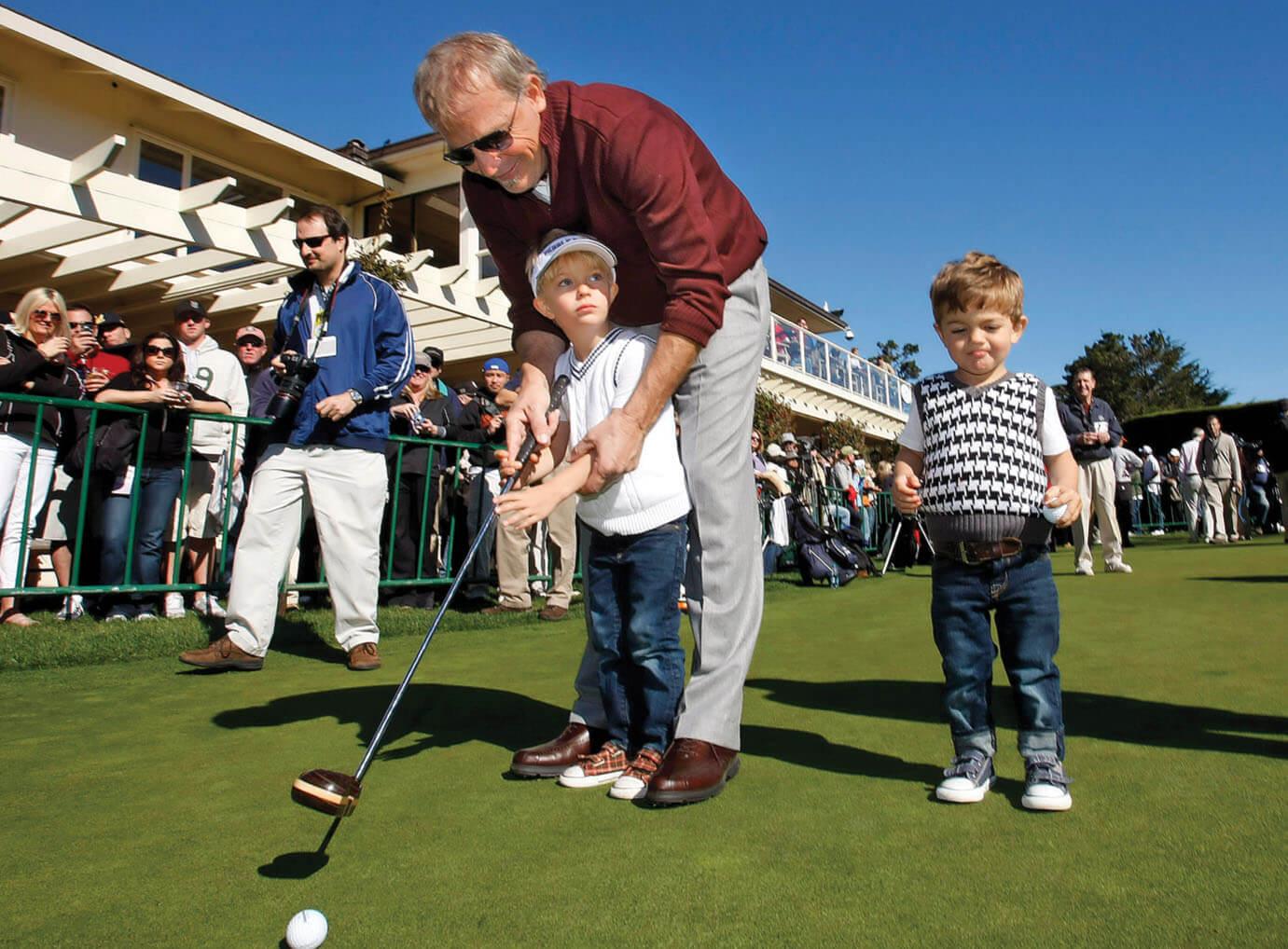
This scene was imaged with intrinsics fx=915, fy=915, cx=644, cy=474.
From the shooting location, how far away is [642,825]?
210 cm

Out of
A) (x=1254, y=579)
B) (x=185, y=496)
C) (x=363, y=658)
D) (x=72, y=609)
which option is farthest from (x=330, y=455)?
(x=1254, y=579)

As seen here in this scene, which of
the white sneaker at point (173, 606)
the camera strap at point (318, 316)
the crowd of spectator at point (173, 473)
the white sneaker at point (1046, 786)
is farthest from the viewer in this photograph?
the white sneaker at point (173, 606)

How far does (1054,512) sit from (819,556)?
7.05 m

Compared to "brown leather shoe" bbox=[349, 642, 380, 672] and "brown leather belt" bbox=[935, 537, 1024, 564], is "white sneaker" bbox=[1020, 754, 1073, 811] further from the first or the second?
"brown leather shoe" bbox=[349, 642, 380, 672]

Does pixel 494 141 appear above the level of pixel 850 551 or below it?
above

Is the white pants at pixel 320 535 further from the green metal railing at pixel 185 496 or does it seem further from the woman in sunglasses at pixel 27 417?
the woman in sunglasses at pixel 27 417

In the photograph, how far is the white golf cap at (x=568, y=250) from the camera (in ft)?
8.10

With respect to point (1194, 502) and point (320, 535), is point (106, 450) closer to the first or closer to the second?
point (320, 535)

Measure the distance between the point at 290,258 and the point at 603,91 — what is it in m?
9.25

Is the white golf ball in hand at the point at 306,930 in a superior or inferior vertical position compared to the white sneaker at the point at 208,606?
inferior

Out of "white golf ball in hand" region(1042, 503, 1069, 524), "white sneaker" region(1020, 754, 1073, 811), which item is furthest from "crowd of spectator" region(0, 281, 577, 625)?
"white sneaker" region(1020, 754, 1073, 811)

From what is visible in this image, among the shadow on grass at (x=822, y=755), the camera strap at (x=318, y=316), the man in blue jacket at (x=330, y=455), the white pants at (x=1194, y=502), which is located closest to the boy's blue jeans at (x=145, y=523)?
the man in blue jacket at (x=330, y=455)

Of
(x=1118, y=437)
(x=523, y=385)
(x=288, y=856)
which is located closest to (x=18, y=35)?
(x=523, y=385)

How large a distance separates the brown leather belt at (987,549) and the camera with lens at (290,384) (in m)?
3.26
